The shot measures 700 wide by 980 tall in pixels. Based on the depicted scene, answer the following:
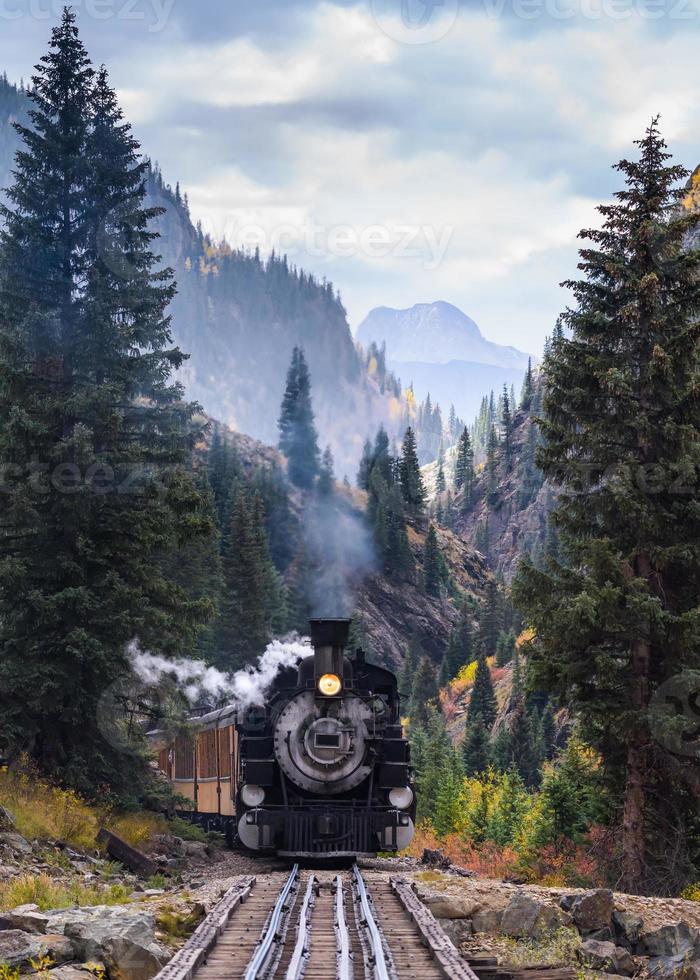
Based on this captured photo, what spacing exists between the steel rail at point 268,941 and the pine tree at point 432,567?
10994 cm

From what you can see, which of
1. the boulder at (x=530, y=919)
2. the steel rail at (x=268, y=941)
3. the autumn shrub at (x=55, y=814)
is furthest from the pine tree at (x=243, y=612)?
the boulder at (x=530, y=919)

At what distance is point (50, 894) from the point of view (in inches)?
508

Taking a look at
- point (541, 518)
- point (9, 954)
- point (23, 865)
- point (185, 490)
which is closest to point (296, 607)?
point (185, 490)

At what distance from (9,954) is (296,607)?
7231cm

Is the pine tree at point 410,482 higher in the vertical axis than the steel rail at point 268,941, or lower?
higher

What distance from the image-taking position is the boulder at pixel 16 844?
1582 cm

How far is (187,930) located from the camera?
38.2 ft

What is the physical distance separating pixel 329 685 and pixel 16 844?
6384 millimetres

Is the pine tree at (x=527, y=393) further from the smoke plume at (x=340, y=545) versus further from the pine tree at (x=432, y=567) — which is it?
the smoke plume at (x=340, y=545)

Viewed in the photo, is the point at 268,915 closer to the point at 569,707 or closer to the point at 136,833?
the point at 569,707

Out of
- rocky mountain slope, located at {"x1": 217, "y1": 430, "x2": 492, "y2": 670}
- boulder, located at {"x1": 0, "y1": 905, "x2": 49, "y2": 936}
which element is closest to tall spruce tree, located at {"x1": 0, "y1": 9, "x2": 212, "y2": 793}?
boulder, located at {"x1": 0, "y1": 905, "x2": 49, "y2": 936}

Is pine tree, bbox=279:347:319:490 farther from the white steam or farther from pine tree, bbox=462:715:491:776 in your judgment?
the white steam

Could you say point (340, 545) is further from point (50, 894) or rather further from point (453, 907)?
point (453, 907)

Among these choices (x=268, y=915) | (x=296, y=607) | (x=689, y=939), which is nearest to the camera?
(x=689, y=939)
